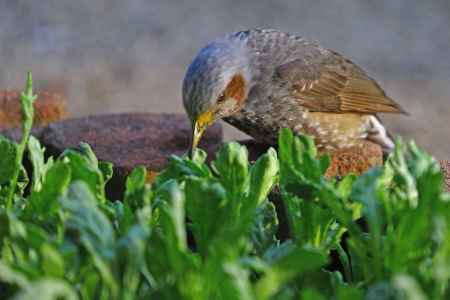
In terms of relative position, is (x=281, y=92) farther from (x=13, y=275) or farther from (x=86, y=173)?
(x=13, y=275)

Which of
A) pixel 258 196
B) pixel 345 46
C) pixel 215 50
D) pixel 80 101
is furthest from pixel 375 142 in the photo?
pixel 345 46

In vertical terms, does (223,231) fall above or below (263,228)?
above

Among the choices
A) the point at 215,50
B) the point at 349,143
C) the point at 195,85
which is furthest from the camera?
the point at 349,143

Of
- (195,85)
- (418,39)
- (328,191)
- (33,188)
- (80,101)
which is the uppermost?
(328,191)

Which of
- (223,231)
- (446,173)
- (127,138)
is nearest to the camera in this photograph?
(223,231)

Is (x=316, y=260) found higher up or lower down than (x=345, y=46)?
higher up

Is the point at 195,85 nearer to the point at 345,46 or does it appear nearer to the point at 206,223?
the point at 206,223

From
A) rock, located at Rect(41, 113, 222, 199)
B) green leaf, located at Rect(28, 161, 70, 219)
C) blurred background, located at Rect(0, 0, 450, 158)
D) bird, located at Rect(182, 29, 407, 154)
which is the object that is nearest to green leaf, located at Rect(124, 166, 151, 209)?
green leaf, located at Rect(28, 161, 70, 219)

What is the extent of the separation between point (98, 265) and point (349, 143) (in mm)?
3511

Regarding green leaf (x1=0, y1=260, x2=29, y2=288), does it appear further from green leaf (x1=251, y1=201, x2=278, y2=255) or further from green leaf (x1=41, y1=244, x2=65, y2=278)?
green leaf (x1=251, y1=201, x2=278, y2=255)

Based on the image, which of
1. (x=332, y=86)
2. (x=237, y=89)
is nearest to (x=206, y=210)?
(x=237, y=89)

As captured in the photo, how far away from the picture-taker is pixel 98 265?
53.2 inches

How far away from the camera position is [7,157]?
181cm

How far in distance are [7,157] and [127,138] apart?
1.89 m
